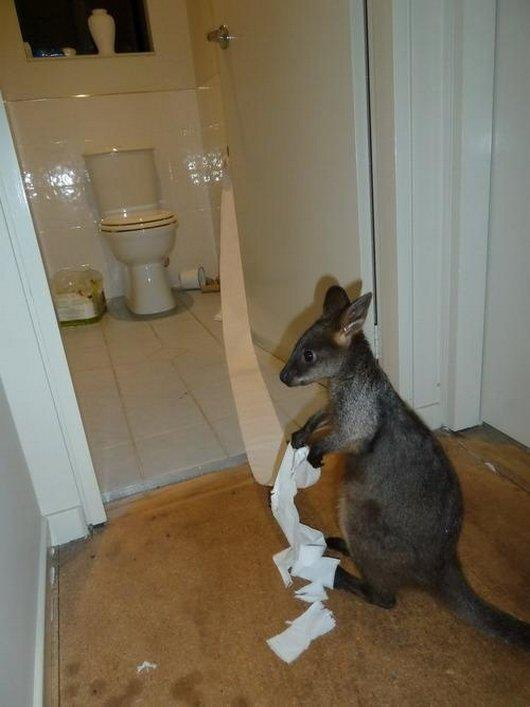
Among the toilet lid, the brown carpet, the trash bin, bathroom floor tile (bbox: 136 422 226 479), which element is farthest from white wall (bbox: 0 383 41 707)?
the trash bin

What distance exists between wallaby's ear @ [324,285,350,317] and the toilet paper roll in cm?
269

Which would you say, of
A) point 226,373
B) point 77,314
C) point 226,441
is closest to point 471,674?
point 226,441

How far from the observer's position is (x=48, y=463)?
50.0 inches

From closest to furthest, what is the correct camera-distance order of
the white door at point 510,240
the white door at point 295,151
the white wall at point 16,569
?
the white wall at point 16,569 → the white door at point 510,240 → the white door at point 295,151

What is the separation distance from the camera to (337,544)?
1.24 metres

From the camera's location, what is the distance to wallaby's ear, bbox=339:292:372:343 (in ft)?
3.24

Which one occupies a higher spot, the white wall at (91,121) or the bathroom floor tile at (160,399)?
the white wall at (91,121)

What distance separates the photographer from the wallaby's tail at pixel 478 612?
2.89ft

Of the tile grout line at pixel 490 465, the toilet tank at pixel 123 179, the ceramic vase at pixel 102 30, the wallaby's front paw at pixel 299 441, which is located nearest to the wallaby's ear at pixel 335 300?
the wallaby's front paw at pixel 299 441

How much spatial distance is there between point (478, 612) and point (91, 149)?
140 inches

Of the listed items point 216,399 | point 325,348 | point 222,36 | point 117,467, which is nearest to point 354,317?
point 325,348

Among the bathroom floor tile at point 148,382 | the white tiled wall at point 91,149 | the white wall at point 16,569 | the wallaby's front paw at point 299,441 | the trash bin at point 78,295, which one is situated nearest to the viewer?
the white wall at point 16,569

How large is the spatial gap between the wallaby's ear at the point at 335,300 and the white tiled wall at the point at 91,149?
9.35 feet

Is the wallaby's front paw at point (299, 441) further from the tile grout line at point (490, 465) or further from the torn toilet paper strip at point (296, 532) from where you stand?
the tile grout line at point (490, 465)
